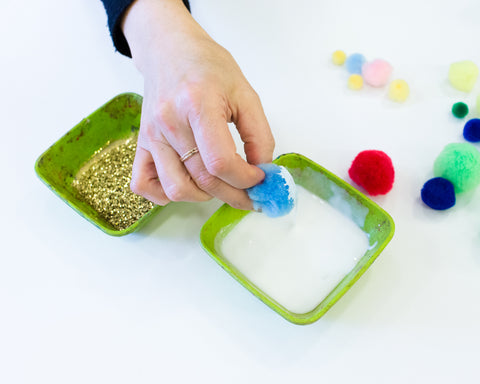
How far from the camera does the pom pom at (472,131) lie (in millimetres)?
756

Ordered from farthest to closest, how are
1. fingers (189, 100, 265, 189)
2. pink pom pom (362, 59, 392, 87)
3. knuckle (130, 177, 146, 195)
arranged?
1. pink pom pom (362, 59, 392, 87)
2. knuckle (130, 177, 146, 195)
3. fingers (189, 100, 265, 189)

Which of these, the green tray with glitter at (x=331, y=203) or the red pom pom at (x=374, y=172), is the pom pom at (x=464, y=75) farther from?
the green tray with glitter at (x=331, y=203)

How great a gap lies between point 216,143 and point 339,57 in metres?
0.51

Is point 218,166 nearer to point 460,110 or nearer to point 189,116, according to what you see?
point 189,116

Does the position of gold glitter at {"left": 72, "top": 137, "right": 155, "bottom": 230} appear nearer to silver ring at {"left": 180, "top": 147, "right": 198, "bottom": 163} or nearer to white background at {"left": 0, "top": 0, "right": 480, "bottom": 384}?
white background at {"left": 0, "top": 0, "right": 480, "bottom": 384}

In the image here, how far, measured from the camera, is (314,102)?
0.86 m

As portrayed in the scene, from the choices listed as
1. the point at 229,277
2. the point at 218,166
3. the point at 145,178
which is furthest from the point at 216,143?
the point at 229,277

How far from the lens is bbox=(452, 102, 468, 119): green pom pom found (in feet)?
2.60

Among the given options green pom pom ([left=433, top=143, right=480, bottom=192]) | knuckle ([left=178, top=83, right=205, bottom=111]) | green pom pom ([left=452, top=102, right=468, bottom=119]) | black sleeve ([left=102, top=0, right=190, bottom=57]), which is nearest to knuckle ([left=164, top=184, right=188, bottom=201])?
knuckle ([left=178, top=83, right=205, bottom=111])

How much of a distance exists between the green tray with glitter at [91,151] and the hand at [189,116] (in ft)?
0.41

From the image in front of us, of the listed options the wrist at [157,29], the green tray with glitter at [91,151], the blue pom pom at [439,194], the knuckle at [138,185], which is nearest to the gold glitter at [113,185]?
the green tray with glitter at [91,151]

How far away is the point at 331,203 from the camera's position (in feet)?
2.33

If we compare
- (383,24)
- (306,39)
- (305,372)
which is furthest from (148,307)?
(383,24)

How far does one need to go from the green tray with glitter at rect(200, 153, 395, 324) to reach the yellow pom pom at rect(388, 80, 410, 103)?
10.7 inches
